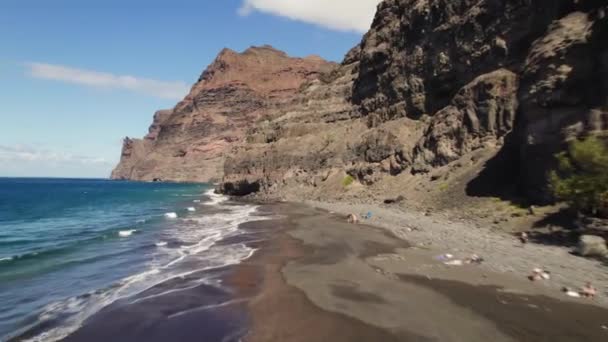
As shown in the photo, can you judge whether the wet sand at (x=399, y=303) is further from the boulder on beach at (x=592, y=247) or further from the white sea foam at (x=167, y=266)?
the boulder on beach at (x=592, y=247)

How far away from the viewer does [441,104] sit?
54719 millimetres

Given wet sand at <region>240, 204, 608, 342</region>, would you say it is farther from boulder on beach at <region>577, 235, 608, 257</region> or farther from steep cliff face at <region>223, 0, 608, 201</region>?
steep cliff face at <region>223, 0, 608, 201</region>

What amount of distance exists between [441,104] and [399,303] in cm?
4594

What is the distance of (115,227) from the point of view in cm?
3922

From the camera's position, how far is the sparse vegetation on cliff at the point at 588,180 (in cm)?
1878

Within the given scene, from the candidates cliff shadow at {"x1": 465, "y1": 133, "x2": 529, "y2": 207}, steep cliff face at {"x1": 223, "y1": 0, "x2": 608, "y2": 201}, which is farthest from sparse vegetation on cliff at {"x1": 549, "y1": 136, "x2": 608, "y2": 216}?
cliff shadow at {"x1": 465, "y1": 133, "x2": 529, "y2": 207}

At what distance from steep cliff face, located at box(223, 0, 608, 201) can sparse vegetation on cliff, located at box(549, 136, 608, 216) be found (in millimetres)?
2236

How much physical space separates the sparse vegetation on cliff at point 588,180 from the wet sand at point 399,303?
7.08m

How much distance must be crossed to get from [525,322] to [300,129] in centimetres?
6788

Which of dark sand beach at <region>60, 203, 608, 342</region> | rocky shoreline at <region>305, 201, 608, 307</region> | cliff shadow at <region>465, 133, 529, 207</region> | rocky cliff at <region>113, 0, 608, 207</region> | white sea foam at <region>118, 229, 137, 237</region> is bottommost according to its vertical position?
dark sand beach at <region>60, 203, 608, 342</region>

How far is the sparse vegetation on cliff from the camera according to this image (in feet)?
61.6

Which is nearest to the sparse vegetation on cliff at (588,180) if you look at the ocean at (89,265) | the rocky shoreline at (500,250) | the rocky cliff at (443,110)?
the rocky cliff at (443,110)

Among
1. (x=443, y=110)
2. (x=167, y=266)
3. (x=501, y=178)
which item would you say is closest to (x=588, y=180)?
(x=501, y=178)

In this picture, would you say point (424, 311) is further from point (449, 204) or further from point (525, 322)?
point (449, 204)
